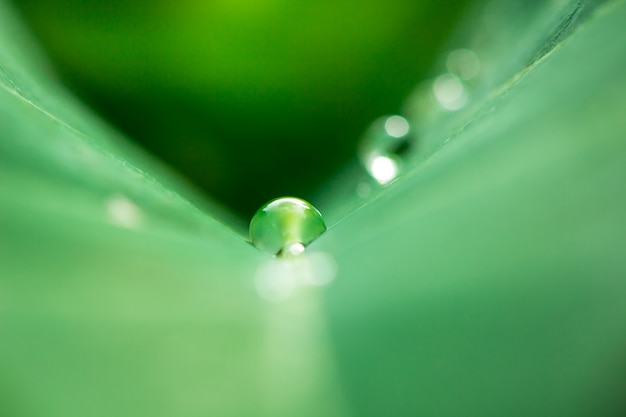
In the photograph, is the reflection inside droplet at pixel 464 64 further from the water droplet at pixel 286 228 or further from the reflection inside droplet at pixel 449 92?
the water droplet at pixel 286 228

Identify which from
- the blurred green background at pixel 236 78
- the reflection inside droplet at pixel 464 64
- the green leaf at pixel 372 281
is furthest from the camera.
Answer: the reflection inside droplet at pixel 464 64

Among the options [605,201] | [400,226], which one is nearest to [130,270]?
[400,226]

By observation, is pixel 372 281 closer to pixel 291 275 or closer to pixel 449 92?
pixel 291 275

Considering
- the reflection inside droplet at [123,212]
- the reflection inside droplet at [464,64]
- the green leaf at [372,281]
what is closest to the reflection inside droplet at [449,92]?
the reflection inside droplet at [464,64]

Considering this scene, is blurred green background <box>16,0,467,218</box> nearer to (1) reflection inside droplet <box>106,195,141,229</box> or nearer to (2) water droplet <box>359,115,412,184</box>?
(2) water droplet <box>359,115,412,184</box>

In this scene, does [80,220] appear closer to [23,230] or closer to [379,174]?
[23,230]

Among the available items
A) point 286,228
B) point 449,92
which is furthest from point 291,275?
point 449,92
